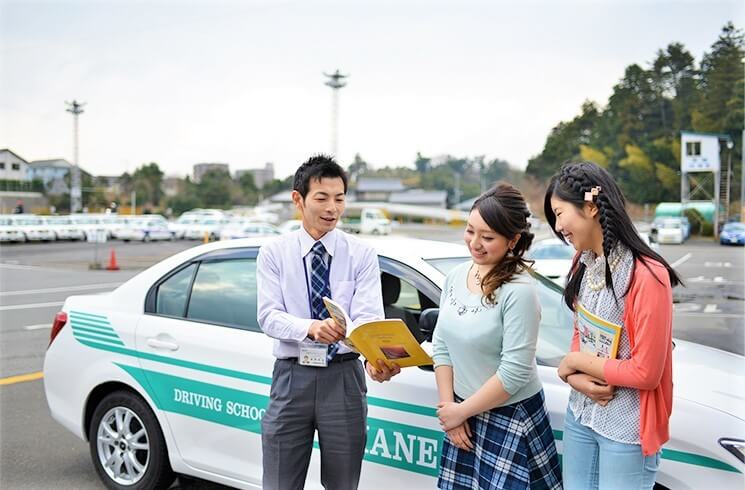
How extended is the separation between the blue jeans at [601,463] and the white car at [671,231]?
125ft

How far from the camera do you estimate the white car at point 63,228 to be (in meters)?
37.0

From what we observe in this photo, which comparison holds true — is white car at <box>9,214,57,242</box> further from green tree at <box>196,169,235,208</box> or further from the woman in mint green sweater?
green tree at <box>196,169,235,208</box>

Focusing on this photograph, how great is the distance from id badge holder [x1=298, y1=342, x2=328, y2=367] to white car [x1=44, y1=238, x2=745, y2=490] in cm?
53

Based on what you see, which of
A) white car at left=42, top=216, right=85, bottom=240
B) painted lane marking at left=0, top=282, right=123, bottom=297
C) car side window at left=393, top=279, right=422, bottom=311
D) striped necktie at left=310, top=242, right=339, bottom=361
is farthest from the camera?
white car at left=42, top=216, right=85, bottom=240

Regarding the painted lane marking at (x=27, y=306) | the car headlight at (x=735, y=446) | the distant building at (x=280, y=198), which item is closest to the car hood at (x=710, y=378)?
the car headlight at (x=735, y=446)

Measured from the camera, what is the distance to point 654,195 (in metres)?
56.2

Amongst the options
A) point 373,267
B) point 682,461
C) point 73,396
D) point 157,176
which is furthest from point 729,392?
point 157,176

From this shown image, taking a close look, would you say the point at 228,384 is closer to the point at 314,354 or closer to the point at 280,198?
the point at 314,354

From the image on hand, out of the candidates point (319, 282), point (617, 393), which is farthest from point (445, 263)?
point (617, 393)

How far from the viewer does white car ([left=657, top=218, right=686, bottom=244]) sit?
37719 mm

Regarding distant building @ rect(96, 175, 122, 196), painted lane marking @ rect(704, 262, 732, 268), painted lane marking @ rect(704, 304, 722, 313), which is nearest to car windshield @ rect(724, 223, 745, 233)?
painted lane marking @ rect(704, 262, 732, 268)

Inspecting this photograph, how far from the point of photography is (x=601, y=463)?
2.13m

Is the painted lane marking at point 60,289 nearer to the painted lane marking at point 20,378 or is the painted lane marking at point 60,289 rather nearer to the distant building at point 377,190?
the painted lane marking at point 20,378

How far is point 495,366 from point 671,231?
129ft
